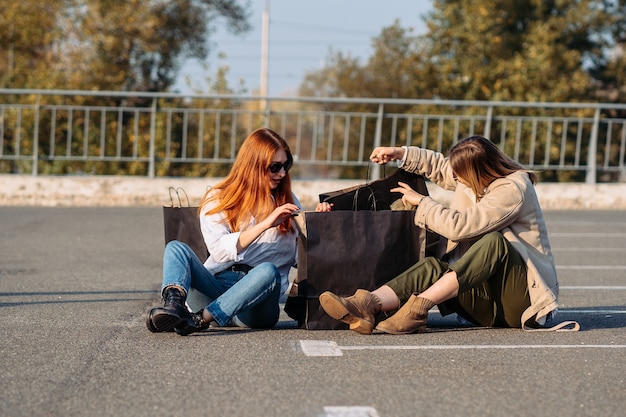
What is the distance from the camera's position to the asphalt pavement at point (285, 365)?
13.6 feet

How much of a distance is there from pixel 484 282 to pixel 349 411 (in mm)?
1971

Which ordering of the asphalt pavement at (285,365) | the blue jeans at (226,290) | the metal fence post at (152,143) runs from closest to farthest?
the asphalt pavement at (285,365) → the blue jeans at (226,290) → the metal fence post at (152,143)

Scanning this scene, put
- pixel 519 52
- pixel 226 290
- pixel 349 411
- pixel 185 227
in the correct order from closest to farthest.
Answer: pixel 349 411 < pixel 226 290 < pixel 185 227 < pixel 519 52

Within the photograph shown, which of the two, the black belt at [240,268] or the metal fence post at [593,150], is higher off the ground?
the metal fence post at [593,150]

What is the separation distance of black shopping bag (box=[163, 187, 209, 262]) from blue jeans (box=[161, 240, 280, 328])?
0.84 ft

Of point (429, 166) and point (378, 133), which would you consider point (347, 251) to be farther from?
point (378, 133)

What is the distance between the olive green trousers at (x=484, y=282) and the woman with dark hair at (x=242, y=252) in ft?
2.36

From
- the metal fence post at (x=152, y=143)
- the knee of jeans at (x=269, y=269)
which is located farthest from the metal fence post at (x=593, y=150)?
the knee of jeans at (x=269, y=269)

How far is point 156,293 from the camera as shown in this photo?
24.6 ft

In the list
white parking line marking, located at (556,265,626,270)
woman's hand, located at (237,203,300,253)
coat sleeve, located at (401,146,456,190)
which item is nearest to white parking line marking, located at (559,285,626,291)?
white parking line marking, located at (556,265,626,270)

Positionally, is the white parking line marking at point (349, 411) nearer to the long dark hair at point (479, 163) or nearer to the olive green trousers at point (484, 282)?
the olive green trousers at point (484, 282)

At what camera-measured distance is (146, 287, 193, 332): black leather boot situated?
Result: 5.38 m

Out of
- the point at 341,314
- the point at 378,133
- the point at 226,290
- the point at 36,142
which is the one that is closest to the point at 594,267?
the point at 341,314

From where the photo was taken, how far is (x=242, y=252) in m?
5.76
